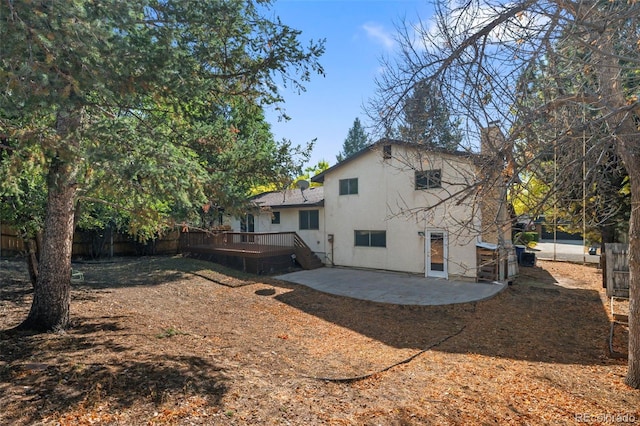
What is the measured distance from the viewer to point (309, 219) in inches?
685

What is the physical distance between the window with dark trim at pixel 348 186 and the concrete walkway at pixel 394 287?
3577mm

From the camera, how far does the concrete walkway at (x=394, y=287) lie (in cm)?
1019

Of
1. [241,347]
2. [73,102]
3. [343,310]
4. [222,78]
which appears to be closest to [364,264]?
[343,310]

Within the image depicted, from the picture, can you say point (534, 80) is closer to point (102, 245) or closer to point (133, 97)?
point (133, 97)

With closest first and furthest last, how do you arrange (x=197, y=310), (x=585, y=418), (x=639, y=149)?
(x=585, y=418)
(x=639, y=149)
(x=197, y=310)

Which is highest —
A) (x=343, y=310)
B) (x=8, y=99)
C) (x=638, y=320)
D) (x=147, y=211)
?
(x=8, y=99)

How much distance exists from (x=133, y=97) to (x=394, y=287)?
9738 mm

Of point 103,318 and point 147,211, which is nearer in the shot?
point 147,211

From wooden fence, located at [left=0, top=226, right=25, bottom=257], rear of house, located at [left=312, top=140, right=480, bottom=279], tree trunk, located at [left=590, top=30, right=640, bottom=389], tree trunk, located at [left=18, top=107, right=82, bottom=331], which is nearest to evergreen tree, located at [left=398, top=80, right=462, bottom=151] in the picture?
tree trunk, located at [left=590, top=30, right=640, bottom=389]

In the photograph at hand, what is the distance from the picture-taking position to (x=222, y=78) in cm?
586

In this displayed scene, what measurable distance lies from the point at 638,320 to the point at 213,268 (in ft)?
43.4

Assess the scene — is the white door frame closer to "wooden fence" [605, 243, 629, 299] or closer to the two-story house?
the two-story house

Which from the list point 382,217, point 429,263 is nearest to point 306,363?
point 429,263

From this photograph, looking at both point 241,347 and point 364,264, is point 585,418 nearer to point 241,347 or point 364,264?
point 241,347
